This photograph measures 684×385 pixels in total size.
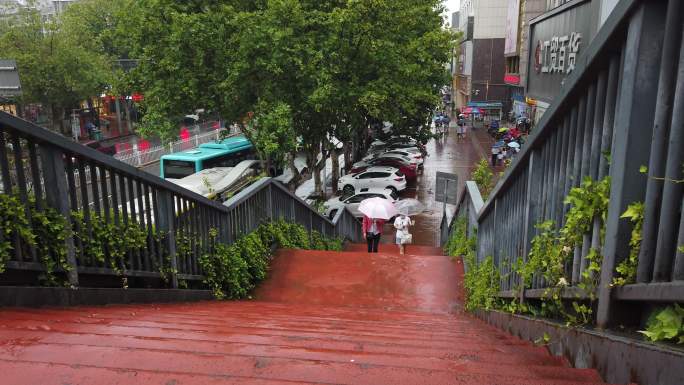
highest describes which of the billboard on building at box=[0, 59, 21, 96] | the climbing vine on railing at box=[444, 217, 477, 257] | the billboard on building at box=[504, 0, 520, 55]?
the billboard on building at box=[504, 0, 520, 55]

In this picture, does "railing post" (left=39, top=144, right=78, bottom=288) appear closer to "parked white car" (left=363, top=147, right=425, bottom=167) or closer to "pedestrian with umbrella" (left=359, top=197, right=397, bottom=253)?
"pedestrian with umbrella" (left=359, top=197, right=397, bottom=253)

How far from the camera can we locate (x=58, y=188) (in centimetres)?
365

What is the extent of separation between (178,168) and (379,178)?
9.19 m

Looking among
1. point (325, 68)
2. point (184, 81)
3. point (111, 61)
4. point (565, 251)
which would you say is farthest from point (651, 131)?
point (111, 61)

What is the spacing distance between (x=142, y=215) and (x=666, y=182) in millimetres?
3957

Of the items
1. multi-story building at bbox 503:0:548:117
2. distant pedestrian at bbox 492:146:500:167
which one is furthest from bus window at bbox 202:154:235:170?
multi-story building at bbox 503:0:548:117

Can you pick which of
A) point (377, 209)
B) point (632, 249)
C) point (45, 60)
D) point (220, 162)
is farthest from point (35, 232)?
point (45, 60)

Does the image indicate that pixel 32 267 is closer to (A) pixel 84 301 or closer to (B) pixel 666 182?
(A) pixel 84 301

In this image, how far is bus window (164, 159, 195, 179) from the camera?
24.1 metres

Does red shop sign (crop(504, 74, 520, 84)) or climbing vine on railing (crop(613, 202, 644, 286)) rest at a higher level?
red shop sign (crop(504, 74, 520, 84))

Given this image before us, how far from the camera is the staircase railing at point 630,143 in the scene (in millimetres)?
1925

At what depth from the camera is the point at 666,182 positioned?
1.92m

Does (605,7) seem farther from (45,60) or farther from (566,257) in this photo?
(45,60)

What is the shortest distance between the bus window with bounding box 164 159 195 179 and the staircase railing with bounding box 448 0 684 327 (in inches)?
886
